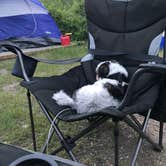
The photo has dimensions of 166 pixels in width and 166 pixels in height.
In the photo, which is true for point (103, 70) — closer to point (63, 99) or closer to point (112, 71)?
point (112, 71)

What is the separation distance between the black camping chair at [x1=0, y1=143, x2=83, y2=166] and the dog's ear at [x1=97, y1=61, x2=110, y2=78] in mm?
1109

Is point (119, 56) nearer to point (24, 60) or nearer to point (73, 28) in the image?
point (24, 60)

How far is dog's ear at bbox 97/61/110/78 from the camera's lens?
2560 millimetres

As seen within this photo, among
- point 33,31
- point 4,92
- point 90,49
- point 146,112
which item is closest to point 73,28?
point 33,31

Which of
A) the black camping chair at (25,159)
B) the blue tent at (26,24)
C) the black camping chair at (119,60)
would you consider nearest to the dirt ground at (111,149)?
the black camping chair at (119,60)

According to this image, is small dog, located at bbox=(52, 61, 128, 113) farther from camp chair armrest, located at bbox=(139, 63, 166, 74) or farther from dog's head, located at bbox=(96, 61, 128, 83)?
camp chair armrest, located at bbox=(139, 63, 166, 74)

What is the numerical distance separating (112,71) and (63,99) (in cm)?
40

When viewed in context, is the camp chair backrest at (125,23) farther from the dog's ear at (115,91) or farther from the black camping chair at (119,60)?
the dog's ear at (115,91)

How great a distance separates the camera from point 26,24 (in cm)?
568

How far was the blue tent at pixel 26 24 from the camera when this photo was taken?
5531 mm

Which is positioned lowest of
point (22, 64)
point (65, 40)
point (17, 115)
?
point (65, 40)

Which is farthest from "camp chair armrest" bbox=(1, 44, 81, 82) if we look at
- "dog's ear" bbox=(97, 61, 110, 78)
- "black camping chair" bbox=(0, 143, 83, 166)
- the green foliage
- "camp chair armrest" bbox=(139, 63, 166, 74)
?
the green foliage

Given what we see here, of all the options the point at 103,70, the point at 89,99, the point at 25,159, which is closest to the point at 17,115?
the point at 103,70

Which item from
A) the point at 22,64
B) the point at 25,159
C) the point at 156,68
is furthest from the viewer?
the point at 22,64
